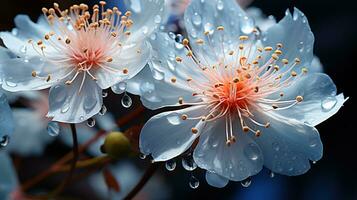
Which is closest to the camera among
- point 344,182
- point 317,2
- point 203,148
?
point 203,148

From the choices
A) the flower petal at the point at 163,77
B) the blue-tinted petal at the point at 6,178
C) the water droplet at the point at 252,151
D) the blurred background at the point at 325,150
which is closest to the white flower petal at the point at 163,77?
the flower petal at the point at 163,77

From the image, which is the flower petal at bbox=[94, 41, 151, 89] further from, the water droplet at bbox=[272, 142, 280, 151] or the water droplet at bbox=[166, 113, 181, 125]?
the water droplet at bbox=[272, 142, 280, 151]

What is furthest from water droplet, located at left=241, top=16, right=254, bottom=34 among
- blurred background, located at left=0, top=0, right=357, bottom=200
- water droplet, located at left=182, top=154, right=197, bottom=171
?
blurred background, located at left=0, top=0, right=357, bottom=200

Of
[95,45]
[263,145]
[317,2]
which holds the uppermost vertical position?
[95,45]

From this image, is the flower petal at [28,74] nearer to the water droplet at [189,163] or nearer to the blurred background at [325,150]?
the water droplet at [189,163]

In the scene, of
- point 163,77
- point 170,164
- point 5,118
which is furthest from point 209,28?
point 5,118

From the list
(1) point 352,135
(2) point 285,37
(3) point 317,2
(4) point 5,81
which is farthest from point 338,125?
(4) point 5,81

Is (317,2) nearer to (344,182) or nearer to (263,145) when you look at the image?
(344,182)
